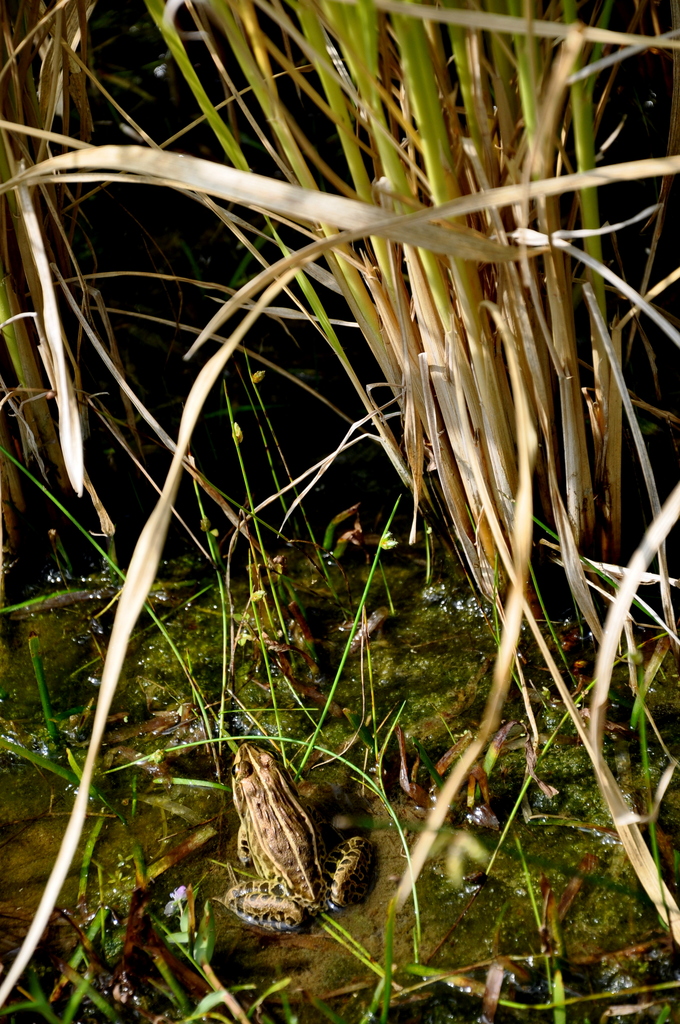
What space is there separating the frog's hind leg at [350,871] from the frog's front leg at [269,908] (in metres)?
0.10

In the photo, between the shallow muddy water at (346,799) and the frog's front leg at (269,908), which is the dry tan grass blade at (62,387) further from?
the frog's front leg at (269,908)

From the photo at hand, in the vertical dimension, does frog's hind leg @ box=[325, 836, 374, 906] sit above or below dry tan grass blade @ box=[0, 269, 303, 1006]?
below

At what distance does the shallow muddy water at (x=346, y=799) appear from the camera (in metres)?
1.91

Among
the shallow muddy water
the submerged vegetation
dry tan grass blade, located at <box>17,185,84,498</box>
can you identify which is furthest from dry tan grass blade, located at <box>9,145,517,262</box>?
the shallow muddy water

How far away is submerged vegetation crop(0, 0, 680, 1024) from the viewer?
159 cm

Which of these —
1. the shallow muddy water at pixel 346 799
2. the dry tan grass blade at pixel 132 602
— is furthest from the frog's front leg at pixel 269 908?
the dry tan grass blade at pixel 132 602

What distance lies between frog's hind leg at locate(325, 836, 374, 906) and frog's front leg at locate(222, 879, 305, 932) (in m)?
0.10

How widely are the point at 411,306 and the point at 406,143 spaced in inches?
15.8

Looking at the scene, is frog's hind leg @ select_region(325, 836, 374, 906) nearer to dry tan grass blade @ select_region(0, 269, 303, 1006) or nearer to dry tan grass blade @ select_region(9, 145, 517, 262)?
dry tan grass blade @ select_region(0, 269, 303, 1006)

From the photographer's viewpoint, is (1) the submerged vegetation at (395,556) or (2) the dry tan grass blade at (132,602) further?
(1) the submerged vegetation at (395,556)

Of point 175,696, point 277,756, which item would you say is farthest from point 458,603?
point 175,696

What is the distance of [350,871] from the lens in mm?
2074

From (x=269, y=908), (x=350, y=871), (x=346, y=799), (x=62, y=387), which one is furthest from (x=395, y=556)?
(x=62, y=387)

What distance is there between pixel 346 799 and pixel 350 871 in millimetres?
281
